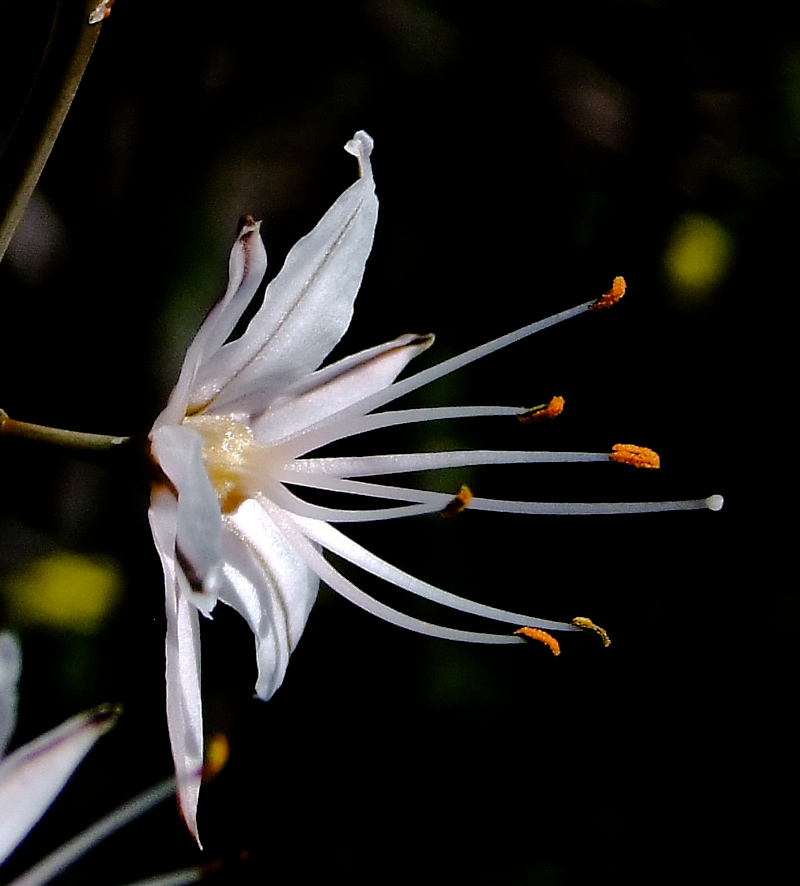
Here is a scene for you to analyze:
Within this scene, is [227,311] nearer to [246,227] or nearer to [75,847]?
[246,227]

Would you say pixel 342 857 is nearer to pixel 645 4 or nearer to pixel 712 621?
pixel 712 621

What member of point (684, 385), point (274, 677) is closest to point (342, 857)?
point (684, 385)

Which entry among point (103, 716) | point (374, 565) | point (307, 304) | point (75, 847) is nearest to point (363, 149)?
point (307, 304)

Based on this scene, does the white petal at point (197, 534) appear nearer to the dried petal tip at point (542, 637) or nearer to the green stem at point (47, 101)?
the green stem at point (47, 101)

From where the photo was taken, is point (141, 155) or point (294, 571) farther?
point (141, 155)

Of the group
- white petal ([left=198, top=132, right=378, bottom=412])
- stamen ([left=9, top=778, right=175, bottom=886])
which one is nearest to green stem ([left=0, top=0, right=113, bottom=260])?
white petal ([left=198, top=132, right=378, bottom=412])

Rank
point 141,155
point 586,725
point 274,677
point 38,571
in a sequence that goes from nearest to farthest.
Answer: point 274,677 → point 38,571 → point 141,155 → point 586,725

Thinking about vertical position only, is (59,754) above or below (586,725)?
above
